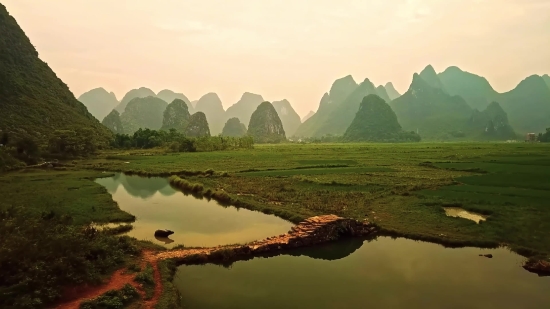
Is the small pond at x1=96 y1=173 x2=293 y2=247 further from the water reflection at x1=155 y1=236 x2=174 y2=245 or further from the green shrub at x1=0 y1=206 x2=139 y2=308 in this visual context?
the green shrub at x1=0 y1=206 x2=139 y2=308

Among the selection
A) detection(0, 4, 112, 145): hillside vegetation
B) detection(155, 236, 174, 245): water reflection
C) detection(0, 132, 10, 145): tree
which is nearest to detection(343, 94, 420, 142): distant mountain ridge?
detection(0, 4, 112, 145): hillside vegetation

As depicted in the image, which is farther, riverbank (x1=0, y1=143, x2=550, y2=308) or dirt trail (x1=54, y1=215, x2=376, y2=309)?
riverbank (x1=0, y1=143, x2=550, y2=308)

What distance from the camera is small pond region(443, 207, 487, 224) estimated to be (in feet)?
51.5

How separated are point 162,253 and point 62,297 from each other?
377 centimetres

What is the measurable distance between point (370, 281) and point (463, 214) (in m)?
9.08

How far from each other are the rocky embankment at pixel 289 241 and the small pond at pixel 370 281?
363 millimetres

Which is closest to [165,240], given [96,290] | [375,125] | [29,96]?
[96,290]

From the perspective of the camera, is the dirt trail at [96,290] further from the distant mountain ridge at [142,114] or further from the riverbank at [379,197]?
the distant mountain ridge at [142,114]

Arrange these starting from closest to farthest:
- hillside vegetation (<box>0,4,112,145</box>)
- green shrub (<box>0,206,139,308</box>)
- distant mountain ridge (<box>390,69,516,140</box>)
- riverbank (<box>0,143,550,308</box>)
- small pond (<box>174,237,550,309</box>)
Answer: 1. green shrub (<box>0,206,139,308</box>)
2. small pond (<box>174,237,550,309</box>)
3. riverbank (<box>0,143,550,308</box>)
4. hillside vegetation (<box>0,4,112,145</box>)
5. distant mountain ridge (<box>390,69,516,140</box>)

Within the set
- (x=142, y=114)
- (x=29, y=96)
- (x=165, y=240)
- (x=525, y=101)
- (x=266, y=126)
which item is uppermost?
(x=525, y=101)

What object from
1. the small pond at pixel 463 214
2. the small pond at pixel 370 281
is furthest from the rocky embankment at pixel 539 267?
the small pond at pixel 463 214

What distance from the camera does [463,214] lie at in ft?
53.9

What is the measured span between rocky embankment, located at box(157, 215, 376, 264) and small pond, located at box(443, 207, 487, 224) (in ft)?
16.1

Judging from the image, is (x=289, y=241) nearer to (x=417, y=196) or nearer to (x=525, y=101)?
(x=417, y=196)
